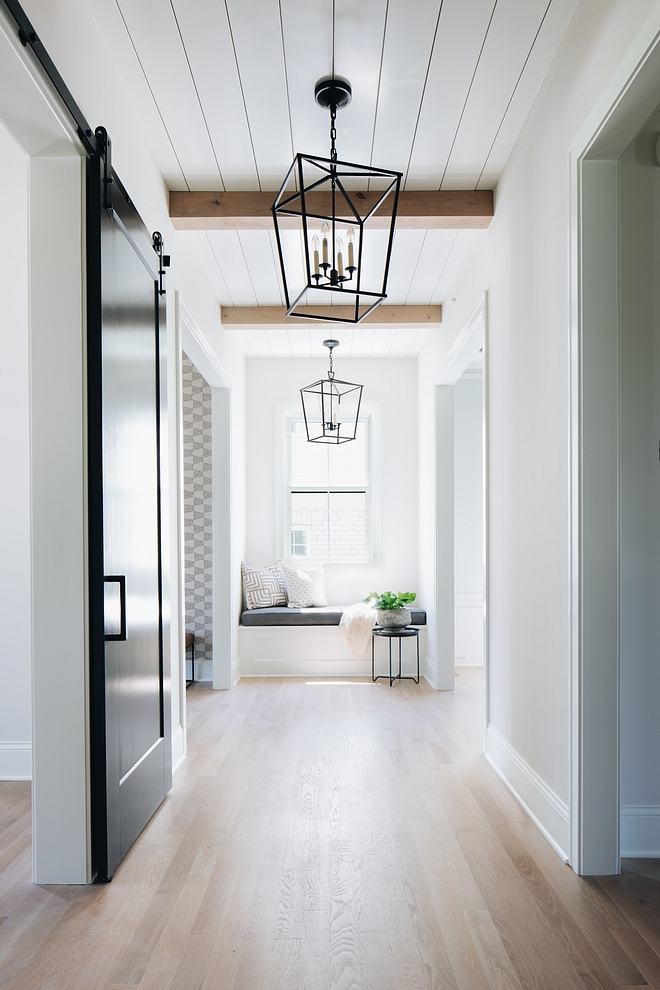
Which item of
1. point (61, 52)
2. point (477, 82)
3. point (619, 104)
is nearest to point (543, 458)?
point (619, 104)

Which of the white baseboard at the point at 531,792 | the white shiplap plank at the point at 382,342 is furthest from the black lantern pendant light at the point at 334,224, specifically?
the white baseboard at the point at 531,792

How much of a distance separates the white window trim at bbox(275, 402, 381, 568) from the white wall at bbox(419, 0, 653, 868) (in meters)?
3.18

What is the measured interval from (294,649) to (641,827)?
3909 mm

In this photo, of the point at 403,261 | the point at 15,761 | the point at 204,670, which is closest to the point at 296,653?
the point at 204,670

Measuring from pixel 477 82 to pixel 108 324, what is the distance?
1677mm

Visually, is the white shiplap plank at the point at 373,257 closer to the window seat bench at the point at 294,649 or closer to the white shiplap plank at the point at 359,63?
the white shiplap plank at the point at 359,63

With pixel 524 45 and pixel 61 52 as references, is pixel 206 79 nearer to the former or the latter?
pixel 61 52

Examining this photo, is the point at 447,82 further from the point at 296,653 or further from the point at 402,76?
the point at 296,653

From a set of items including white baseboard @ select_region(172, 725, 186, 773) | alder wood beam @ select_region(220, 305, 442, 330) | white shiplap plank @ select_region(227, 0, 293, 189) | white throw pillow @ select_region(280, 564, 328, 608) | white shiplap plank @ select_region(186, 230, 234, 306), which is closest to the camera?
white shiplap plank @ select_region(227, 0, 293, 189)

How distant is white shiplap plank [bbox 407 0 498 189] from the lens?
230cm

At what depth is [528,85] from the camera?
269 cm

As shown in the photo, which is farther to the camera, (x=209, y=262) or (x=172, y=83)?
(x=209, y=262)

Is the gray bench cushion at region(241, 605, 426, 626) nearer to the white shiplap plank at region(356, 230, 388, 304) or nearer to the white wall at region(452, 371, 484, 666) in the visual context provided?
the white wall at region(452, 371, 484, 666)

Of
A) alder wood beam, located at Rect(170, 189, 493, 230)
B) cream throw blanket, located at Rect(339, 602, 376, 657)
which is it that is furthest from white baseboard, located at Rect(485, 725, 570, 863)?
alder wood beam, located at Rect(170, 189, 493, 230)
